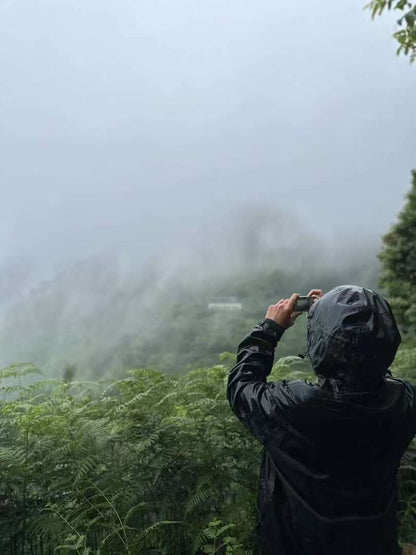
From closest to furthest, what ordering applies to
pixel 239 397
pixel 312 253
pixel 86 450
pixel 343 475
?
pixel 343 475, pixel 239 397, pixel 86 450, pixel 312 253

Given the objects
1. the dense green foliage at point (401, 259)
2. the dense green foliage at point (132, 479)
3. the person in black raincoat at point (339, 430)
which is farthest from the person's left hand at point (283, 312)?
the dense green foliage at point (401, 259)

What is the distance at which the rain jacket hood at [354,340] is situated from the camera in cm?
156

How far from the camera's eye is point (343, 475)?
5.21ft

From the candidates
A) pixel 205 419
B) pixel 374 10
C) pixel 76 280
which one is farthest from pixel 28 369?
pixel 76 280

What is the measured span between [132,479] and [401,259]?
11.0 meters

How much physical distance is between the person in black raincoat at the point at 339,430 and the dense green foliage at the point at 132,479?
2.14ft

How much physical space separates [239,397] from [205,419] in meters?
1.11

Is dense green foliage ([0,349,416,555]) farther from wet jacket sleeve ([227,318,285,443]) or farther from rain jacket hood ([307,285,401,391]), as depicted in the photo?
rain jacket hood ([307,285,401,391])

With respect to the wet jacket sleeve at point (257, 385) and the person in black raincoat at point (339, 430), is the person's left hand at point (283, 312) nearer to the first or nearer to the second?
the wet jacket sleeve at point (257, 385)

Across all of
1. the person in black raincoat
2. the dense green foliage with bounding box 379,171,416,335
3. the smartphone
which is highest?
the smartphone

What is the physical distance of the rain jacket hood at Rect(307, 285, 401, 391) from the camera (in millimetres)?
1556

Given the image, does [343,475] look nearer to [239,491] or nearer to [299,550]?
[299,550]

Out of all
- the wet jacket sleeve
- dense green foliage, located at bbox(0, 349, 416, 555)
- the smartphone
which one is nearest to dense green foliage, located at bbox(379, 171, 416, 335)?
dense green foliage, located at bbox(0, 349, 416, 555)

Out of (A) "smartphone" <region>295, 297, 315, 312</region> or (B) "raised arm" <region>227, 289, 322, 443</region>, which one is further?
(A) "smartphone" <region>295, 297, 315, 312</region>
